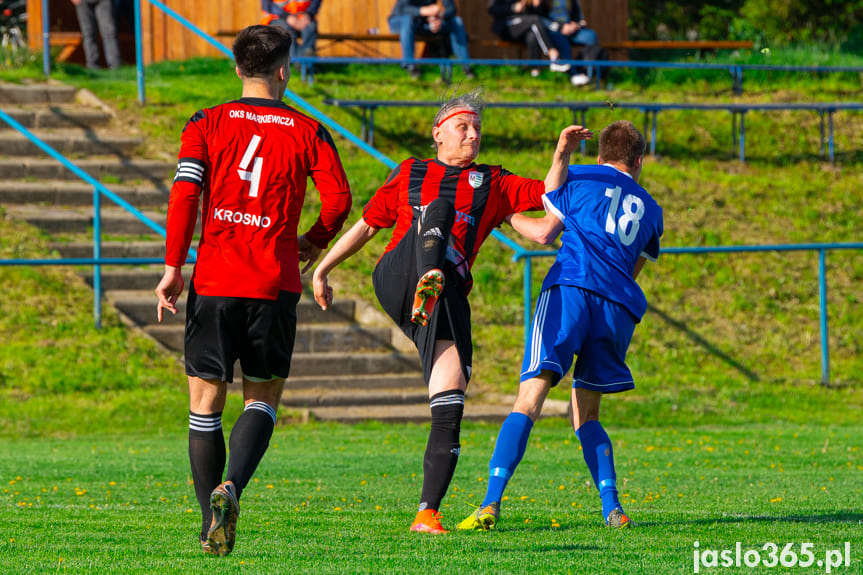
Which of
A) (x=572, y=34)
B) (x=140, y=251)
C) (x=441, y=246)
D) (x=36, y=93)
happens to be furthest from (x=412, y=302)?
(x=572, y=34)

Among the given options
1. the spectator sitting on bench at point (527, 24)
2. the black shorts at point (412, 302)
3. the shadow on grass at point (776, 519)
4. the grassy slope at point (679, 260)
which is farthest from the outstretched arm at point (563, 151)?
the spectator sitting on bench at point (527, 24)

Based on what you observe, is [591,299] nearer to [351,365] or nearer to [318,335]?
[351,365]

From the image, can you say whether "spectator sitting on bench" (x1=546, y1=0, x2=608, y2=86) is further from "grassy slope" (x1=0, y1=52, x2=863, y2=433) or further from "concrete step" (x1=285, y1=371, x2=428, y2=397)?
"concrete step" (x1=285, y1=371, x2=428, y2=397)

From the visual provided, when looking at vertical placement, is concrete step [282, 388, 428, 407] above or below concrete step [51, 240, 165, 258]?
below

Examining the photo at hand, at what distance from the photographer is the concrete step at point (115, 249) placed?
13.9m

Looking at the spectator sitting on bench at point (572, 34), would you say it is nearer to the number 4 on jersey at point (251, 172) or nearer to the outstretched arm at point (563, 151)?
the outstretched arm at point (563, 151)

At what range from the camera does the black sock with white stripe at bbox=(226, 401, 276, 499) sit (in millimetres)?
4629

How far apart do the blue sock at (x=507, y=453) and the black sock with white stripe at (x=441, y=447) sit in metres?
0.19

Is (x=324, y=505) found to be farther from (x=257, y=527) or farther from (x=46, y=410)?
(x=46, y=410)

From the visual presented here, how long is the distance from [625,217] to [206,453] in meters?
2.19

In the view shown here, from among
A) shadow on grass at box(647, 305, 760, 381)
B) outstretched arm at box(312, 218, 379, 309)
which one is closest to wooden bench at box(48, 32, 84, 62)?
shadow on grass at box(647, 305, 760, 381)

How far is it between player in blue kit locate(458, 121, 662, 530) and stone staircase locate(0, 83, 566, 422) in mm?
6249

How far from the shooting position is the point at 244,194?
4.75 m

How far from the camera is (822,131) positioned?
63.3 feet
